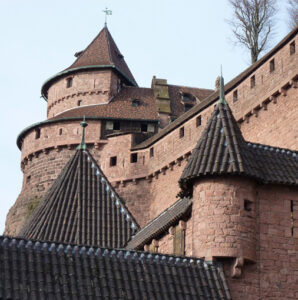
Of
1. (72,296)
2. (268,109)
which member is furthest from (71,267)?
(268,109)

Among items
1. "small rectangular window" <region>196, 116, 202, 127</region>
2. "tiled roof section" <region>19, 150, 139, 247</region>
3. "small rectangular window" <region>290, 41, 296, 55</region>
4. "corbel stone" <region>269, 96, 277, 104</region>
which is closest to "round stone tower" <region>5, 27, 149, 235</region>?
"small rectangular window" <region>196, 116, 202, 127</region>

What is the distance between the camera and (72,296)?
42.8 feet

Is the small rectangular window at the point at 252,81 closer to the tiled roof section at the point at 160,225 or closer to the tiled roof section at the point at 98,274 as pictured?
the tiled roof section at the point at 160,225

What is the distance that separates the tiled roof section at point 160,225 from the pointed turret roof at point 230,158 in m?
1.29

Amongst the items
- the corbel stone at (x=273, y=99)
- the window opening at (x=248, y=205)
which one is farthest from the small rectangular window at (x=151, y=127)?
the window opening at (x=248, y=205)

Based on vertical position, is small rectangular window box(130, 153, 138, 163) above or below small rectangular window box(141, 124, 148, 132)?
below

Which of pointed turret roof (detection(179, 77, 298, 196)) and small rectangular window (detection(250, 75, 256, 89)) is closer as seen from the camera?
pointed turret roof (detection(179, 77, 298, 196))

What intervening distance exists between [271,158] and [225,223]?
5.94ft

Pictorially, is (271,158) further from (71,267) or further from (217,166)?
(71,267)

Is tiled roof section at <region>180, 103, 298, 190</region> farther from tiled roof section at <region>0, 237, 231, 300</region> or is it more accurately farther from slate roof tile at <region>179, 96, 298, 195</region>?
tiled roof section at <region>0, 237, 231, 300</region>

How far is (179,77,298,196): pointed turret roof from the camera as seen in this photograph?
1518cm

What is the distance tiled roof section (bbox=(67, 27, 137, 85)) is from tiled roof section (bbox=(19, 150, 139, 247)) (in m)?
21.4

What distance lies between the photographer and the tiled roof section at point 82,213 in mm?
20188

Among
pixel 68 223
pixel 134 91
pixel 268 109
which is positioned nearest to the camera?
pixel 68 223
